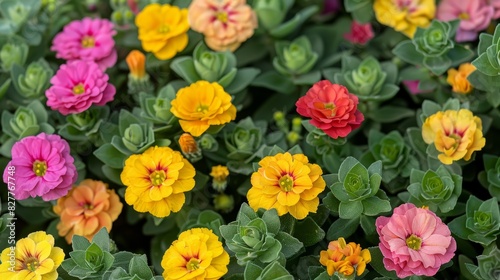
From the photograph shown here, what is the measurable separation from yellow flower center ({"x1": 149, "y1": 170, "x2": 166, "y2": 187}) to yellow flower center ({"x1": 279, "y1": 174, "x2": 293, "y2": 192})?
9.7 inches

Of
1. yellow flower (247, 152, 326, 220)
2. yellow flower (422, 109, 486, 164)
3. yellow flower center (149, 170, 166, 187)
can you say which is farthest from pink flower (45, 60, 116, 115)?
yellow flower (422, 109, 486, 164)

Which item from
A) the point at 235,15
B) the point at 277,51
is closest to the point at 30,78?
the point at 235,15

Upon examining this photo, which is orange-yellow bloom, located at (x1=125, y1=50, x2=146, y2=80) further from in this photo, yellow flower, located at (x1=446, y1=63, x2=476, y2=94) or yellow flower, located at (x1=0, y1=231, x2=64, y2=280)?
yellow flower, located at (x1=446, y1=63, x2=476, y2=94)

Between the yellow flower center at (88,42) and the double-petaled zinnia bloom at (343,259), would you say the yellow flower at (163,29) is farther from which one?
the double-petaled zinnia bloom at (343,259)

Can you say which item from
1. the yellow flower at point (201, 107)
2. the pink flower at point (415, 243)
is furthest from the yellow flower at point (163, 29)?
the pink flower at point (415, 243)

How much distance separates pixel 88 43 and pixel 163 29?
206 mm

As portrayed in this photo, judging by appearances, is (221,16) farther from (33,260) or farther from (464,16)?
(33,260)

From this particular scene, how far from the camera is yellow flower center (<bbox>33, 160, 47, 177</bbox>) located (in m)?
1.37

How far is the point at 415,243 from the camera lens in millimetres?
1176

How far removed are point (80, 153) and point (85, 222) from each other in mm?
207

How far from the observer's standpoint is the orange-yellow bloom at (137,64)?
157 cm

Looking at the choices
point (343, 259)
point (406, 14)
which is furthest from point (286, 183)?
point (406, 14)

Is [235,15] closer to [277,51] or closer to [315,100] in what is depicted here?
[277,51]

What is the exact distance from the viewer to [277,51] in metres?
1.69
